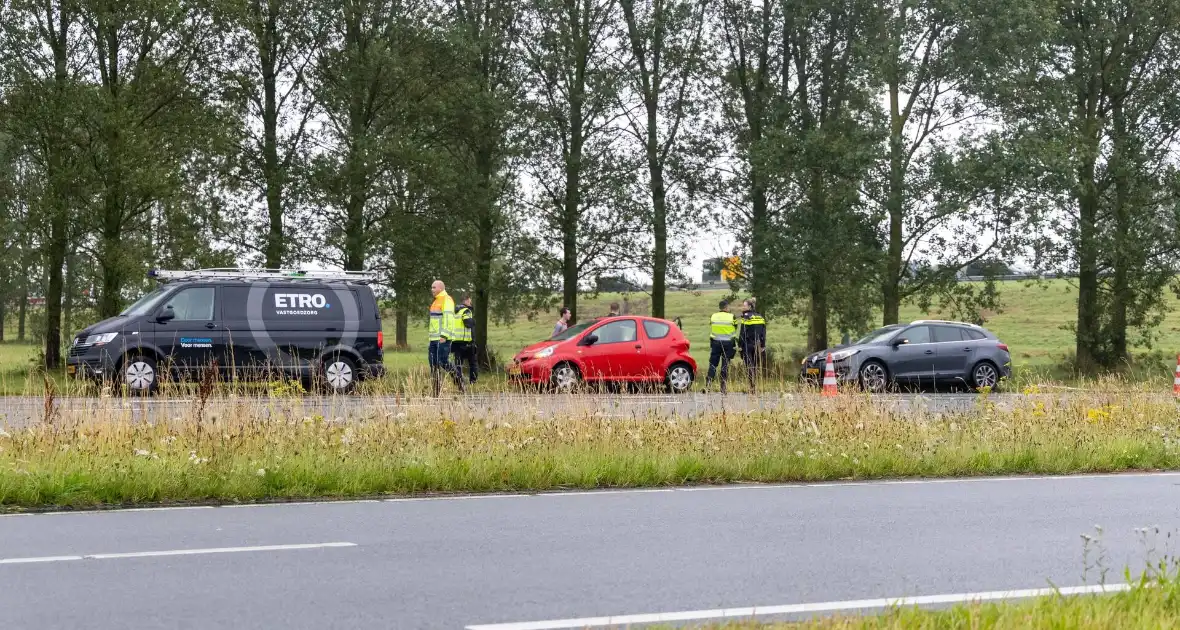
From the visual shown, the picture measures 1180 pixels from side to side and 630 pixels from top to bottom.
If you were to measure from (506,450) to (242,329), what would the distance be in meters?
11.5

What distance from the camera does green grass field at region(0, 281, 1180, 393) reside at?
3266 cm

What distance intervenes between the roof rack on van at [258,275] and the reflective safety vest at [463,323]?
1615mm

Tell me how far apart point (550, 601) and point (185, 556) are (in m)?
2.34

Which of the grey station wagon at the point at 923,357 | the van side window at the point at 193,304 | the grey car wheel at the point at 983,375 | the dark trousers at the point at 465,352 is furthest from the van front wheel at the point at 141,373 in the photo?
the grey car wheel at the point at 983,375

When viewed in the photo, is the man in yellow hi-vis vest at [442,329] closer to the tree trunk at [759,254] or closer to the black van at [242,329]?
the black van at [242,329]

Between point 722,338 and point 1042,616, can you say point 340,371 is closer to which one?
point 722,338

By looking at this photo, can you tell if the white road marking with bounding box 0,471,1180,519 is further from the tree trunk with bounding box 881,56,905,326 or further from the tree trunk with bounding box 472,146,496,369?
the tree trunk with bounding box 472,146,496,369

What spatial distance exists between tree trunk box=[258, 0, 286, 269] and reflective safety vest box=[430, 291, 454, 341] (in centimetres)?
998

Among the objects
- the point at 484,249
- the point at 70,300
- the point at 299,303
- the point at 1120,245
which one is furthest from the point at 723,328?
the point at 70,300

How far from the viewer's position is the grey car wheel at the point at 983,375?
28.5m

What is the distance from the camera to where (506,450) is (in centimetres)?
1220

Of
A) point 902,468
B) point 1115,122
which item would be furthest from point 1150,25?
point 902,468

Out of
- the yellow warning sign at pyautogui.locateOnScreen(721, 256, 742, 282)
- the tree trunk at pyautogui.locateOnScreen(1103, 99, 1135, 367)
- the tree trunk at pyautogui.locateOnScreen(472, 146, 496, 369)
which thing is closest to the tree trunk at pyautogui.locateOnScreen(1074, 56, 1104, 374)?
the tree trunk at pyautogui.locateOnScreen(1103, 99, 1135, 367)

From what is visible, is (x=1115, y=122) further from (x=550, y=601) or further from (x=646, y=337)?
(x=550, y=601)
